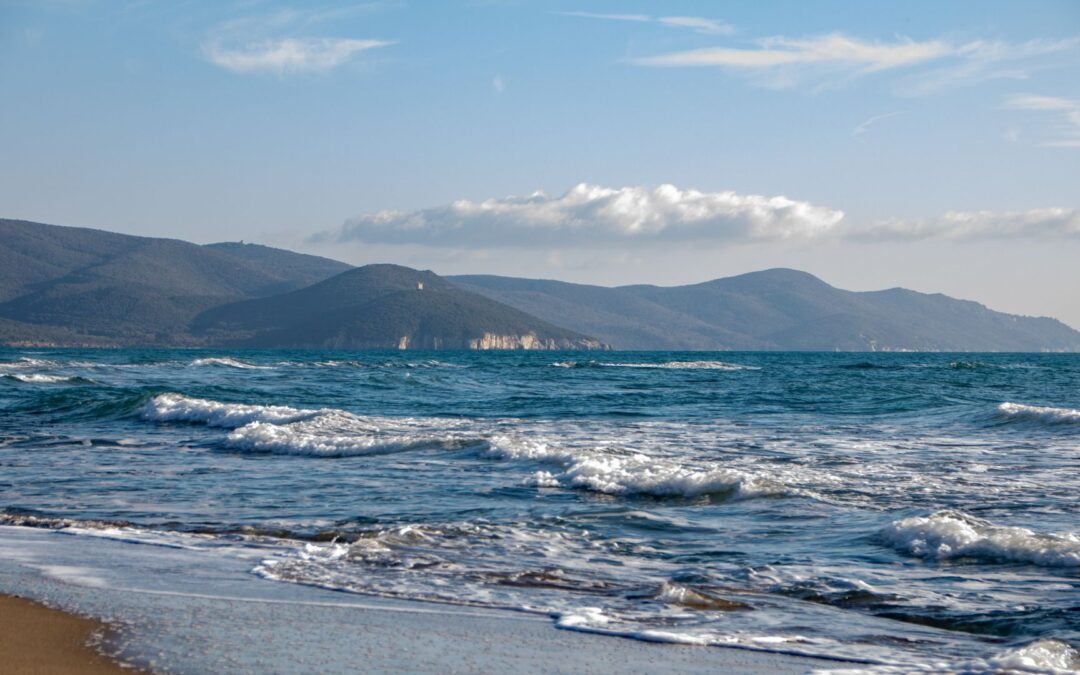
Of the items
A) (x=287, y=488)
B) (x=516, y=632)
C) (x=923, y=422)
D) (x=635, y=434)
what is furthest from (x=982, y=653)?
(x=923, y=422)

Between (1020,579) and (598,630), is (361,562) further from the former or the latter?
(1020,579)

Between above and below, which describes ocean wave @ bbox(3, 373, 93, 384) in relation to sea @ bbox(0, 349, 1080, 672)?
below

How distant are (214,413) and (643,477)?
48.3 feet

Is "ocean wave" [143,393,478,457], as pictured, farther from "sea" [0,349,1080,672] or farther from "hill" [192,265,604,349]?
"hill" [192,265,604,349]

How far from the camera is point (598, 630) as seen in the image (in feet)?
22.6

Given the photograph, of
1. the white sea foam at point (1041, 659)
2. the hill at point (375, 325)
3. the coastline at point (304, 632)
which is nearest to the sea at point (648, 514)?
the white sea foam at point (1041, 659)

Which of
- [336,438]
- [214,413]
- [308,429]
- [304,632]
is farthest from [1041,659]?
[214,413]

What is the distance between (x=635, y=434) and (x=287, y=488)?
9542 millimetres

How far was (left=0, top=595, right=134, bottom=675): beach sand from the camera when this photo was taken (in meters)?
5.58

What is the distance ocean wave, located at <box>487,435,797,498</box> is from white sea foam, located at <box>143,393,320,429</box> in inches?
388

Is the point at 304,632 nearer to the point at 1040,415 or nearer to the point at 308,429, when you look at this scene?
the point at 308,429

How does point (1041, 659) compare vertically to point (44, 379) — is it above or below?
above

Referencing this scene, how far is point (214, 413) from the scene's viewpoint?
25.5 metres

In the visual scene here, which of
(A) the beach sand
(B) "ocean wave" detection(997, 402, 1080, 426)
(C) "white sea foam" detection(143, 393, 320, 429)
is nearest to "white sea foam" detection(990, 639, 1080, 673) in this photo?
(A) the beach sand
